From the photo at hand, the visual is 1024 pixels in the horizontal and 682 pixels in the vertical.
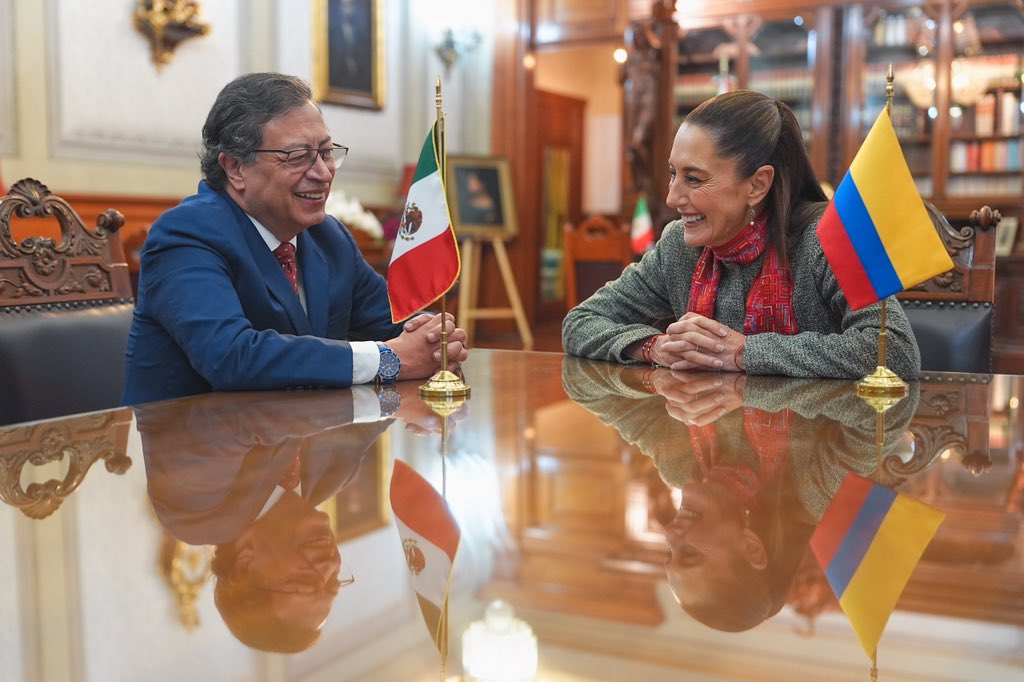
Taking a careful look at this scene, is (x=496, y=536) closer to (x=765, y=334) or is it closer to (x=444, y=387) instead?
(x=444, y=387)

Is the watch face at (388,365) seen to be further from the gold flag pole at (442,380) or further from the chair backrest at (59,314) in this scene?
the chair backrest at (59,314)

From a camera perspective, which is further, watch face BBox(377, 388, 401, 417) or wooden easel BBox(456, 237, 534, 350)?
wooden easel BBox(456, 237, 534, 350)

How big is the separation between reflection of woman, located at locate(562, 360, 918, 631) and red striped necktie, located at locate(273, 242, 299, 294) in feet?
1.95

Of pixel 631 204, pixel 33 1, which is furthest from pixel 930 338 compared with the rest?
pixel 631 204

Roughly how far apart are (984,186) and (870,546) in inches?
280

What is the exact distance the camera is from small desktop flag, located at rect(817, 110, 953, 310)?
5.63 ft

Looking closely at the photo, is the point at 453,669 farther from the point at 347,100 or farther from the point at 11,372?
the point at 347,100

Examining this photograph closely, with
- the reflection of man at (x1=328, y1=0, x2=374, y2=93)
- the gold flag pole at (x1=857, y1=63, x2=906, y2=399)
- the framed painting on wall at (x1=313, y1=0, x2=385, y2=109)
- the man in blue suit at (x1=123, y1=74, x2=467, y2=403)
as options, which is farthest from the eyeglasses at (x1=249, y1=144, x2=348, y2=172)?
the reflection of man at (x1=328, y1=0, x2=374, y2=93)

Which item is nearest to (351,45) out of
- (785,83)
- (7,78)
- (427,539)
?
(7,78)

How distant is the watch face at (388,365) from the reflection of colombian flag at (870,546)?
0.97 metres

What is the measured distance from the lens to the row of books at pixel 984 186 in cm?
712

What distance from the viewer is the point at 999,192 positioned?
7152 mm

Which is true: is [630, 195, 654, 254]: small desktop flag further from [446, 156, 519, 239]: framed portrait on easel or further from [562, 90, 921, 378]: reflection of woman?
[562, 90, 921, 378]: reflection of woman

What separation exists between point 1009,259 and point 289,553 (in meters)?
7.19
